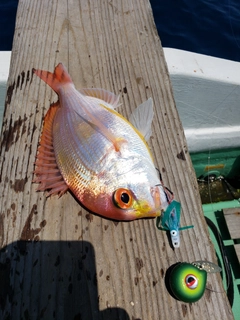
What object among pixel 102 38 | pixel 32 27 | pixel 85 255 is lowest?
pixel 85 255

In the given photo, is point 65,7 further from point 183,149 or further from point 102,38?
point 183,149

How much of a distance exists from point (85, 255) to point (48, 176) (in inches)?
17.5

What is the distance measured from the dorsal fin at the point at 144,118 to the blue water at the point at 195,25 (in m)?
3.34

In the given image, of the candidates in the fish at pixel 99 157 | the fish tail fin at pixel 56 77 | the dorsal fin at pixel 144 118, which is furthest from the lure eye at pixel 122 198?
the fish tail fin at pixel 56 77

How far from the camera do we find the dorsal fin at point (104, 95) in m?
1.68

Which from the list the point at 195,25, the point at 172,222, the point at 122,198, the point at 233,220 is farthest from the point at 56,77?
the point at 195,25

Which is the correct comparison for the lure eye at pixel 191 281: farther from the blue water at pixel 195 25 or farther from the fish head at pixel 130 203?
the blue water at pixel 195 25

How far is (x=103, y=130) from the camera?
1.43 metres

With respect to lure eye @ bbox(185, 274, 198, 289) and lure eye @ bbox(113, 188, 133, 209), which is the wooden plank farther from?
lure eye @ bbox(113, 188, 133, 209)

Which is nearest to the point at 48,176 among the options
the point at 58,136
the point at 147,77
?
the point at 58,136

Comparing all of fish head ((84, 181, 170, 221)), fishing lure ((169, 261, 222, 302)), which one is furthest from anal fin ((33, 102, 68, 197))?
fishing lure ((169, 261, 222, 302))

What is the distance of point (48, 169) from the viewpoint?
1427 mm

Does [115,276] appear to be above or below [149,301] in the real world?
above

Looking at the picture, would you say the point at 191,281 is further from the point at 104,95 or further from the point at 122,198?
the point at 104,95
